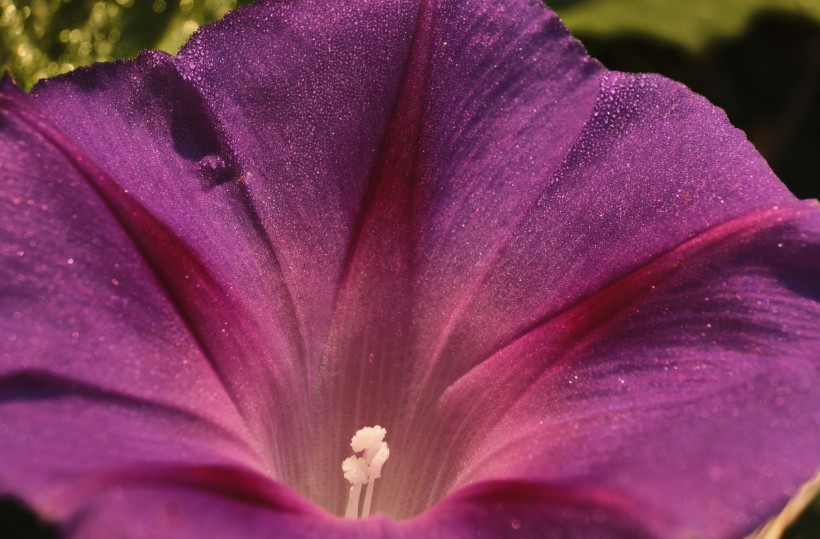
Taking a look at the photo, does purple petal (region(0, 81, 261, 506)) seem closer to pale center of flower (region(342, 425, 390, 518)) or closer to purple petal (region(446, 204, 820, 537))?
pale center of flower (region(342, 425, 390, 518))

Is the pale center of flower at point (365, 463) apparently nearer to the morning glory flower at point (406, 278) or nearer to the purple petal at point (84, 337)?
the morning glory flower at point (406, 278)

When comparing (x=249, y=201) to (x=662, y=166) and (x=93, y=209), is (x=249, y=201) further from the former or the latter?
(x=662, y=166)

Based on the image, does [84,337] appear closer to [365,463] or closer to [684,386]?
[365,463]

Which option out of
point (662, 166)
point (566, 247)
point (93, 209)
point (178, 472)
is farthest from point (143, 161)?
point (662, 166)

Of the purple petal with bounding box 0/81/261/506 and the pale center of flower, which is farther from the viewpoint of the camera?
the pale center of flower

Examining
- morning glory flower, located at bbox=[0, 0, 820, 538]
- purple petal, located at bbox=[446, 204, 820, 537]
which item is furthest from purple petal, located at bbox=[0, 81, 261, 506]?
purple petal, located at bbox=[446, 204, 820, 537]

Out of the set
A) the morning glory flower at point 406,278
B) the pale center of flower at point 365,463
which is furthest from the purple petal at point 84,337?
the pale center of flower at point 365,463

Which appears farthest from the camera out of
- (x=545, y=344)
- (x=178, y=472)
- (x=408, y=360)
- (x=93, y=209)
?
(x=408, y=360)

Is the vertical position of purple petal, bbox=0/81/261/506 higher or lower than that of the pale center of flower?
higher
